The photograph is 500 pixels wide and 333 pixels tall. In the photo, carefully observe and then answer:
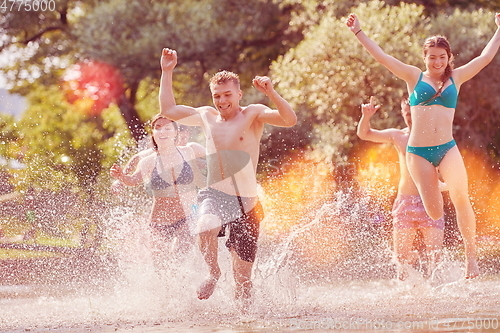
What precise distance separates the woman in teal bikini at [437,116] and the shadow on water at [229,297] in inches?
27.5

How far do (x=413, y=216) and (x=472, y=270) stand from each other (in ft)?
5.26

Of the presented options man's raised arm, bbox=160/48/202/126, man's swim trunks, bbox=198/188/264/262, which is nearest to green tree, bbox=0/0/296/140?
man's raised arm, bbox=160/48/202/126

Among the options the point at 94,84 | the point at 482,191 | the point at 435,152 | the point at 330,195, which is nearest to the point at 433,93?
the point at 435,152

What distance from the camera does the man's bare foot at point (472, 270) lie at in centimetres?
620

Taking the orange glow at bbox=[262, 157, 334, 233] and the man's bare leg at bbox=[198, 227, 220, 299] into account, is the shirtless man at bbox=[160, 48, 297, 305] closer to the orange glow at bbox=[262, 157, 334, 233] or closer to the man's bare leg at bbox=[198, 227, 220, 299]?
the man's bare leg at bbox=[198, 227, 220, 299]

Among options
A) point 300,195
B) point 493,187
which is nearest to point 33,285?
point 300,195

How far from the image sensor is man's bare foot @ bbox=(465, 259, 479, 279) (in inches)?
244

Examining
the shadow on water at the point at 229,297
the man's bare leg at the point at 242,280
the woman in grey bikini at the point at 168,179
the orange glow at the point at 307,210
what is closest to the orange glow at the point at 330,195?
the orange glow at the point at 307,210

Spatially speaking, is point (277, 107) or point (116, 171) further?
point (116, 171)

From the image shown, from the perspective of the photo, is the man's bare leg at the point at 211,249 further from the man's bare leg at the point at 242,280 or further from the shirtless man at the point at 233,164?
the man's bare leg at the point at 242,280

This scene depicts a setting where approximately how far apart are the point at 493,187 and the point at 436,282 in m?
7.94

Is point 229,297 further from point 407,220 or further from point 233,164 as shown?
point 407,220

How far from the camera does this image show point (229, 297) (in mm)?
6562

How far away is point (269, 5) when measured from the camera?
58.9ft
